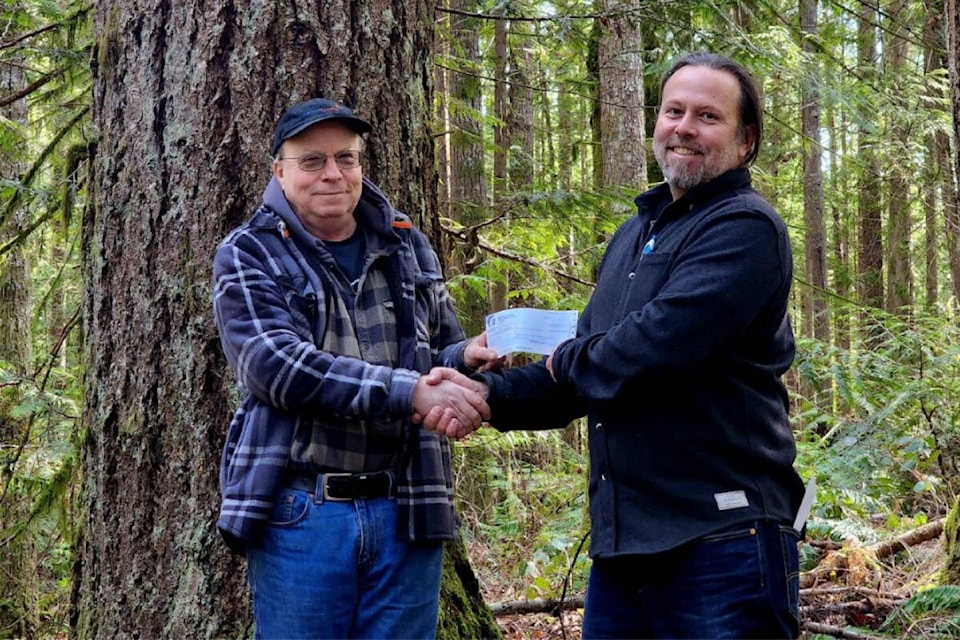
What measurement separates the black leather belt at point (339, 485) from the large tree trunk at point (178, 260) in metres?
0.91

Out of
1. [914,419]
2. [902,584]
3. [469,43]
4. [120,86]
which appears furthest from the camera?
[469,43]

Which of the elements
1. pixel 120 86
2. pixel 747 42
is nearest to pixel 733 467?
pixel 120 86

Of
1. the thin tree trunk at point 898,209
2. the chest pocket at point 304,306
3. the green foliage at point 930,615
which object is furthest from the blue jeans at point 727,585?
the thin tree trunk at point 898,209

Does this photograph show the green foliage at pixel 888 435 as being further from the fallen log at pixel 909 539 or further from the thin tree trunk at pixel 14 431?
the thin tree trunk at pixel 14 431

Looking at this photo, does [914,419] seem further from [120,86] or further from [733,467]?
[120,86]

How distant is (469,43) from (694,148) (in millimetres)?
9145

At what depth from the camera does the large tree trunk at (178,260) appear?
136 inches

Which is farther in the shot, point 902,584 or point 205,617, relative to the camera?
point 902,584

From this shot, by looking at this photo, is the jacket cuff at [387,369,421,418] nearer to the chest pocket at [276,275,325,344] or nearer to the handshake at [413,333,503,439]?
the handshake at [413,333,503,439]

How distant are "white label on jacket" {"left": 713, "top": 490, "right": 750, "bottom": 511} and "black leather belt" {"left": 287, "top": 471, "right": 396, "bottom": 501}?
1.04 m

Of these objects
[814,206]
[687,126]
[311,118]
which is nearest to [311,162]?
[311,118]

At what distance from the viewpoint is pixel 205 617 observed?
3.41 m

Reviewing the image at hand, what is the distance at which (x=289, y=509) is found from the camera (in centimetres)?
266

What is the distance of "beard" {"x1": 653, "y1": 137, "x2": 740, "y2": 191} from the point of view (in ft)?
9.28
